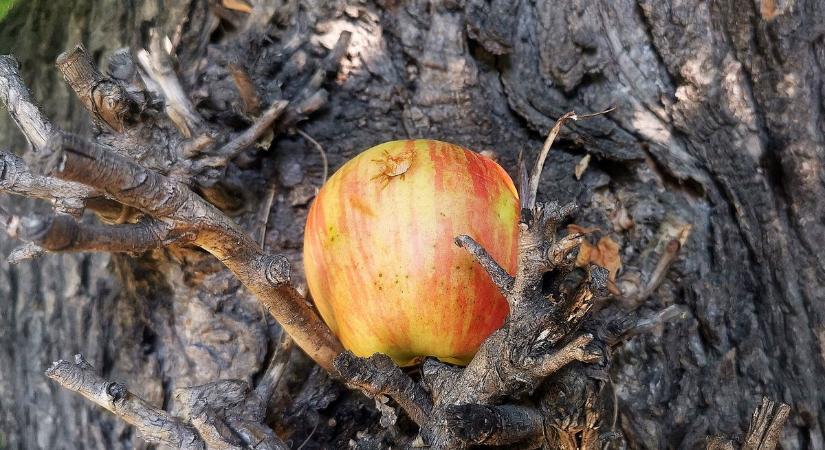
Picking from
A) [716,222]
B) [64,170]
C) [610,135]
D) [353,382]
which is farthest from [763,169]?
[64,170]

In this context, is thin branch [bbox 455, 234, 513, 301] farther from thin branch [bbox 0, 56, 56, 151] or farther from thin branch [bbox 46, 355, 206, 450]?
thin branch [bbox 0, 56, 56, 151]

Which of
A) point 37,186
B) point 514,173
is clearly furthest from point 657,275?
point 37,186

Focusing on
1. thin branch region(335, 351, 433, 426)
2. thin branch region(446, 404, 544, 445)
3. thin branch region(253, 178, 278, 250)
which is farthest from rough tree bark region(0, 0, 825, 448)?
thin branch region(446, 404, 544, 445)

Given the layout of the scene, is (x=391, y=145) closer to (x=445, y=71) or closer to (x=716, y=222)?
(x=445, y=71)

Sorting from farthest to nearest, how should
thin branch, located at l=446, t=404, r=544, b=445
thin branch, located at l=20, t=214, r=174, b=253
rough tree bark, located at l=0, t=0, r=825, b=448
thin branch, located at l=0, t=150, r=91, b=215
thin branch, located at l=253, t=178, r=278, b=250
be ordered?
thin branch, located at l=253, t=178, r=278, b=250, rough tree bark, located at l=0, t=0, r=825, b=448, thin branch, located at l=0, t=150, r=91, b=215, thin branch, located at l=446, t=404, r=544, b=445, thin branch, located at l=20, t=214, r=174, b=253

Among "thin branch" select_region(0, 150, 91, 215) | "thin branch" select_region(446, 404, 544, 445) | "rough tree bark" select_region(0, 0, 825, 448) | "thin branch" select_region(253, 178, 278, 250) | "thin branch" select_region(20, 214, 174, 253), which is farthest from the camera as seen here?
"thin branch" select_region(253, 178, 278, 250)

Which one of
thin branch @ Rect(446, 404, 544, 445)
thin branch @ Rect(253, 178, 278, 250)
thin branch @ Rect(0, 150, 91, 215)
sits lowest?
thin branch @ Rect(253, 178, 278, 250)
